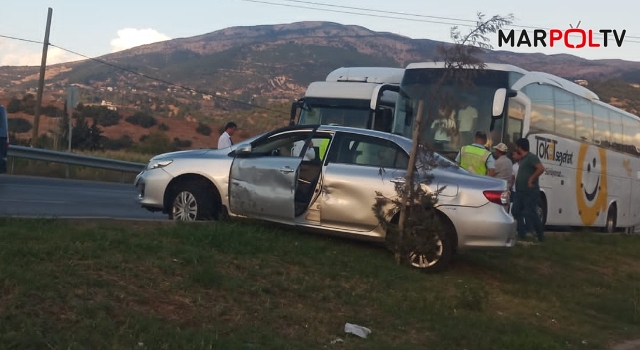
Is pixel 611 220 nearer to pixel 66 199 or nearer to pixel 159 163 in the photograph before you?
pixel 66 199

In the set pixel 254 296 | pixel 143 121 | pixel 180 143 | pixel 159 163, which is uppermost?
pixel 143 121

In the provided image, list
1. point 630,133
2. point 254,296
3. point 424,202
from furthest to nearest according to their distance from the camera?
1. point 630,133
2. point 424,202
3. point 254,296

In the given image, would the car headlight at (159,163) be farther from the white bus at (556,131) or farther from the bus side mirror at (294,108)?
the bus side mirror at (294,108)

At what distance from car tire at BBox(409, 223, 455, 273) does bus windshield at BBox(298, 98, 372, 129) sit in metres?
9.54

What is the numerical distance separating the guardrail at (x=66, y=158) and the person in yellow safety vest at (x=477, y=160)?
1351 centimetres

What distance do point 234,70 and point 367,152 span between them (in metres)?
113

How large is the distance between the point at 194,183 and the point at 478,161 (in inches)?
184

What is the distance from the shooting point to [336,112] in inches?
824

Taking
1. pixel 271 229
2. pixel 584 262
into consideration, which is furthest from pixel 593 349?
pixel 584 262

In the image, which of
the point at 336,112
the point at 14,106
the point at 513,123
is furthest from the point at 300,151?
the point at 14,106

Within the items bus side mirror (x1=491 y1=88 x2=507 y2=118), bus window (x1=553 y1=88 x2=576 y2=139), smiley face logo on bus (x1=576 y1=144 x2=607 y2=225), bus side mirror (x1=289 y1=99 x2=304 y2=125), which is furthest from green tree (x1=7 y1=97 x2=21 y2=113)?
bus side mirror (x1=491 y1=88 x2=507 y2=118)

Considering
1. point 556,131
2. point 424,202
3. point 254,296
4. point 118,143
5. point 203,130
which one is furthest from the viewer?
point 203,130

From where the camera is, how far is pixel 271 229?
36.6 feet

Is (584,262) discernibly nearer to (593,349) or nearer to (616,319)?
(616,319)
